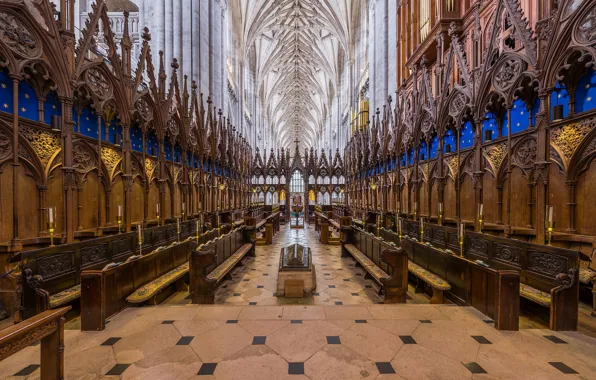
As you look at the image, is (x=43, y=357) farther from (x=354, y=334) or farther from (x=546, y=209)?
(x=546, y=209)

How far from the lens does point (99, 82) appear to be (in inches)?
267

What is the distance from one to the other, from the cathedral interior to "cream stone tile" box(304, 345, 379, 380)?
2 centimetres

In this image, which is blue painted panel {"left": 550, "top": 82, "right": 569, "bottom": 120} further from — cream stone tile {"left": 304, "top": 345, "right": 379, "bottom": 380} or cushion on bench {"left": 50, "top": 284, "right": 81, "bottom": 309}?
cushion on bench {"left": 50, "top": 284, "right": 81, "bottom": 309}

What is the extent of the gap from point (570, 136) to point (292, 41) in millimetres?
39722

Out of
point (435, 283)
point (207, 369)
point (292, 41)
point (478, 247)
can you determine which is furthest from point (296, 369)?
point (292, 41)

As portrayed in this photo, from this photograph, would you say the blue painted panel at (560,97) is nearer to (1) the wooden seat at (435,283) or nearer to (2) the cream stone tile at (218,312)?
(1) the wooden seat at (435,283)

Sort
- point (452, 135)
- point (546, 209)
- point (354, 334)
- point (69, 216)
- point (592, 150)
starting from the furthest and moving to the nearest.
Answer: point (452, 135)
point (69, 216)
point (546, 209)
point (592, 150)
point (354, 334)

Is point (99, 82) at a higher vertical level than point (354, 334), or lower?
higher

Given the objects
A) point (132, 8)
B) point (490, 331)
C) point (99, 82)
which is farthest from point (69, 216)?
point (132, 8)

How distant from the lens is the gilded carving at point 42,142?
526 cm

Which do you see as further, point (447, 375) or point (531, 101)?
point (531, 101)

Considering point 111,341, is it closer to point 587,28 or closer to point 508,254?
point 508,254

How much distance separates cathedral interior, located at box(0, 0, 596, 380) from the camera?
10.1 feet

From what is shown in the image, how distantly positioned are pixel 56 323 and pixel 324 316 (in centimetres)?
336
